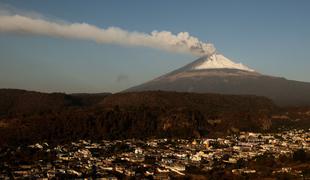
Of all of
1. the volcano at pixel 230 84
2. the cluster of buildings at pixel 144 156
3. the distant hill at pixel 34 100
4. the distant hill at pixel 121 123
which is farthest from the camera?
the volcano at pixel 230 84

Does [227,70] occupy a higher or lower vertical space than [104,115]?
higher

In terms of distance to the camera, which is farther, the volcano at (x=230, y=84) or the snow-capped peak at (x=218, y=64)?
the snow-capped peak at (x=218, y=64)

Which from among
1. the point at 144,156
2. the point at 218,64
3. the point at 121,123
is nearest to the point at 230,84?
the point at 218,64

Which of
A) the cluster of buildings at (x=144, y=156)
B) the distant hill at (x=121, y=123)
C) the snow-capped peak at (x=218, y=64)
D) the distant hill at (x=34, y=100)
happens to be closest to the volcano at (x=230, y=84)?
the snow-capped peak at (x=218, y=64)

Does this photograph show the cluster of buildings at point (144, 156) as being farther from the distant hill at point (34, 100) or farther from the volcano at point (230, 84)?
the volcano at point (230, 84)

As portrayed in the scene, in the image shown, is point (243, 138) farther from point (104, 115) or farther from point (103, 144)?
point (104, 115)

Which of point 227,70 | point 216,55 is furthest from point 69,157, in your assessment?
point 216,55

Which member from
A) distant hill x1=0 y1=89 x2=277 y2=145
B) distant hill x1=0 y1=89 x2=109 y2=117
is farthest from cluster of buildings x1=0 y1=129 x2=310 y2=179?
distant hill x1=0 y1=89 x2=109 y2=117
